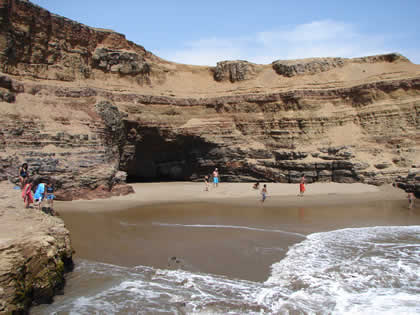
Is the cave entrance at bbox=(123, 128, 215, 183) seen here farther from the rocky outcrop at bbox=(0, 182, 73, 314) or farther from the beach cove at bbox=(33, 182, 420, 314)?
the rocky outcrop at bbox=(0, 182, 73, 314)

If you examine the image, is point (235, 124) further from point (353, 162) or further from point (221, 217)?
point (221, 217)

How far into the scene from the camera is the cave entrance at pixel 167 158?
69.4ft

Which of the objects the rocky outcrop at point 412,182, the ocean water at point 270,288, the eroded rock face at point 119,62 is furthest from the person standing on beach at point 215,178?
the ocean water at point 270,288

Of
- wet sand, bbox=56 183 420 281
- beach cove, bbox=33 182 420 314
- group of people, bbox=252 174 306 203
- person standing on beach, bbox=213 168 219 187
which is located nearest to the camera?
beach cove, bbox=33 182 420 314

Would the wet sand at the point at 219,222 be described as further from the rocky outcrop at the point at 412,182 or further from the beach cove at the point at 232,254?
the rocky outcrop at the point at 412,182

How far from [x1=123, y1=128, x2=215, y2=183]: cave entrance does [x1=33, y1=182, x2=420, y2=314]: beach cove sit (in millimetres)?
7154

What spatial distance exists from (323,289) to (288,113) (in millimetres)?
16416

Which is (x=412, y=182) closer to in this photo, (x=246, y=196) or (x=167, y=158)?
(x=246, y=196)

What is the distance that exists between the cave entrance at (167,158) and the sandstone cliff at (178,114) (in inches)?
2.7

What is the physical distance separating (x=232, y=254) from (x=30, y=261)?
13.7 feet

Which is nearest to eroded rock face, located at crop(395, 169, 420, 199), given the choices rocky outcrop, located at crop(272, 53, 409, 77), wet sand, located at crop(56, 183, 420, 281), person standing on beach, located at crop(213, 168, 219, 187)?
wet sand, located at crop(56, 183, 420, 281)

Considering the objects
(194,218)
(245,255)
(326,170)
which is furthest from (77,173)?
(326,170)

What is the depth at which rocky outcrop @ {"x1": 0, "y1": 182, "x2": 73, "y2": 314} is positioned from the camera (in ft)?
15.4

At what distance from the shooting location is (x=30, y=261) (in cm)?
528
